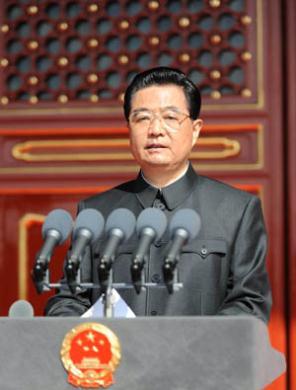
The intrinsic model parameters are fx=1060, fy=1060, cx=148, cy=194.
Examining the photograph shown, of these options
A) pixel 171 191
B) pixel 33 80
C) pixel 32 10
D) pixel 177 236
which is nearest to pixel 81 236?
pixel 177 236

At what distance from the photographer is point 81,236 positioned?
182 centimetres

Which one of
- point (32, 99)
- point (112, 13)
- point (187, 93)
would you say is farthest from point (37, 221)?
point (187, 93)

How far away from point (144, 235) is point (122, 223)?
0.19 ft

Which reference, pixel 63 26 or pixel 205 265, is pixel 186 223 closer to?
pixel 205 265

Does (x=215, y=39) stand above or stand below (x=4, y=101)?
above

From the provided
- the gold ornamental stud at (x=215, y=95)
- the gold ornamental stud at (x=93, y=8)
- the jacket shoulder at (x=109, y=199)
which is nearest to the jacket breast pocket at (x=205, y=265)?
the jacket shoulder at (x=109, y=199)

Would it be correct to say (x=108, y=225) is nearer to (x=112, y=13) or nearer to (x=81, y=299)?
(x=81, y=299)

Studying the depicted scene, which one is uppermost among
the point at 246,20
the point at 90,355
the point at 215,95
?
the point at 246,20

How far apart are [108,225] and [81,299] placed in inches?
13.6

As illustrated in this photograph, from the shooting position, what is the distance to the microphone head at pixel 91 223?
1.84m

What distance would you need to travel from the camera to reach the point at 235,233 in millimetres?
2189

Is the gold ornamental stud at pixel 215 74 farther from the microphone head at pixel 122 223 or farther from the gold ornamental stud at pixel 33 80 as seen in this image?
the microphone head at pixel 122 223

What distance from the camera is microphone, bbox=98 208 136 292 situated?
5.80 ft

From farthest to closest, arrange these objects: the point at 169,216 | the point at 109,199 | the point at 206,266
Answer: the point at 109,199, the point at 169,216, the point at 206,266
